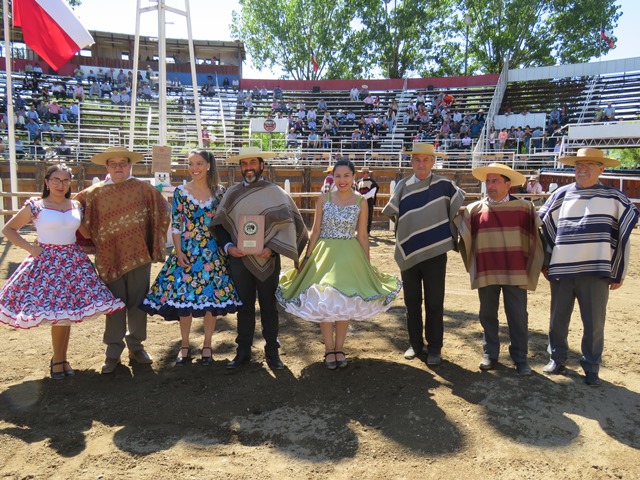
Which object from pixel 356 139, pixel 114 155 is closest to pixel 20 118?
pixel 356 139

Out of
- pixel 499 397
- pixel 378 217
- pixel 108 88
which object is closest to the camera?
pixel 499 397

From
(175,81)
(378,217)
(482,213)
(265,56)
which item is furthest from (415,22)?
(482,213)

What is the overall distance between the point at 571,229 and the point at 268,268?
2.33m

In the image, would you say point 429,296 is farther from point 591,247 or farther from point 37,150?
point 37,150

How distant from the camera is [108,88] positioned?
27094mm

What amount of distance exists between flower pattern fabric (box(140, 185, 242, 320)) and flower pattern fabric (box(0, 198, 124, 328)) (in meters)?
0.38

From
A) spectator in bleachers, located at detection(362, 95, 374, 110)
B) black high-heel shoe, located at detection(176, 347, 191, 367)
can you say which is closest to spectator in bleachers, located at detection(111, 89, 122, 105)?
spectator in bleachers, located at detection(362, 95, 374, 110)

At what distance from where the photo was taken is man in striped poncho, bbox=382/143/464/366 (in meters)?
4.38

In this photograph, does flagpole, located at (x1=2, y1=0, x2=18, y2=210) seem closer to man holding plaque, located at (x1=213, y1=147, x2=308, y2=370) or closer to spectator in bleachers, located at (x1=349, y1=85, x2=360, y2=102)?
man holding plaque, located at (x1=213, y1=147, x2=308, y2=370)

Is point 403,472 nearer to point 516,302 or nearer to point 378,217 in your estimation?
point 516,302

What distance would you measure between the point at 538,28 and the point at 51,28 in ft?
128

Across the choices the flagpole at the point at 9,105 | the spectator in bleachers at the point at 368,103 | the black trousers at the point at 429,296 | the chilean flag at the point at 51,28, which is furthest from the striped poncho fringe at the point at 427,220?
the spectator in bleachers at the point at 368,103

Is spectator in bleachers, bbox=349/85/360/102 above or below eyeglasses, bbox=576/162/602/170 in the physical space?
above

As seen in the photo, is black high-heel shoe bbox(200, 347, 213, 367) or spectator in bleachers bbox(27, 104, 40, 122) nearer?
black high-heel shoe bbox(200, 347, 213, 367)
